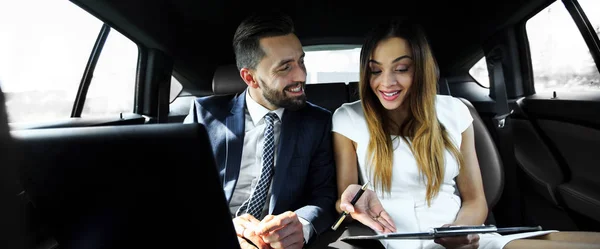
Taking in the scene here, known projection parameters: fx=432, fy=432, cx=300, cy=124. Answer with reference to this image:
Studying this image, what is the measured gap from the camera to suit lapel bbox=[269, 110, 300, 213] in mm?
1292

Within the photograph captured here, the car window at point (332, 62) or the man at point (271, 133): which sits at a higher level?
the car window at point (332, 62)

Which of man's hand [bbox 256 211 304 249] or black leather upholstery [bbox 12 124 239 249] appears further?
man's hand [bbox 256 211 304 249]

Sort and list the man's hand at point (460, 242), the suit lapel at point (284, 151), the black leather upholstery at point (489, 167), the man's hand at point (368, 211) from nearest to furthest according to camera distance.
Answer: the man's hand at point (460, 242) → the man's hand at point (368, 211) → the suit lapel at point (284, 151) → the black leather upholstery at point (489, 167)

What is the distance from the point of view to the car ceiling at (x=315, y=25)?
2668 millimetres

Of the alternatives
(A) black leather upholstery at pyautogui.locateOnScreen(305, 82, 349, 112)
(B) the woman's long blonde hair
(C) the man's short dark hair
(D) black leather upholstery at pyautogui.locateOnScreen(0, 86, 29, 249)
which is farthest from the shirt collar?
(D) black leather upholstery at pyautogui.locateOnScreen(0, 86, 29, 249)

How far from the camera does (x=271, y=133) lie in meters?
1.35

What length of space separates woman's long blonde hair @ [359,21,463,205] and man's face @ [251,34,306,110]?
21 centimetres

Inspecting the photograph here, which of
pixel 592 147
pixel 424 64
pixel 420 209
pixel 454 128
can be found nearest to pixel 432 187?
pixel 420 209

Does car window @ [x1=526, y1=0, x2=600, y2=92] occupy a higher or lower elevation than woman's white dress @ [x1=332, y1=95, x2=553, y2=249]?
higher

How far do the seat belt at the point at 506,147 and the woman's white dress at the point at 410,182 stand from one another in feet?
2.91

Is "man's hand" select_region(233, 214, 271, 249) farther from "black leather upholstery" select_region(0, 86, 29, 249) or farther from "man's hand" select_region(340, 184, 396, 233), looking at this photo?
"black leather upholstery" select_region(0, 86, 29, 249)

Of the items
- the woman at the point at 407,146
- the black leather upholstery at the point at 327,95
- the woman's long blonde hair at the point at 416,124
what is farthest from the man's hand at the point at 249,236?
the black leather upholstery at the point at 327,95

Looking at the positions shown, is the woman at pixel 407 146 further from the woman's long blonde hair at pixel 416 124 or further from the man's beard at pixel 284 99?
the man's beard at pixel 284 99

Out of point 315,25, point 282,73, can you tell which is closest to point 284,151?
point 282,73
